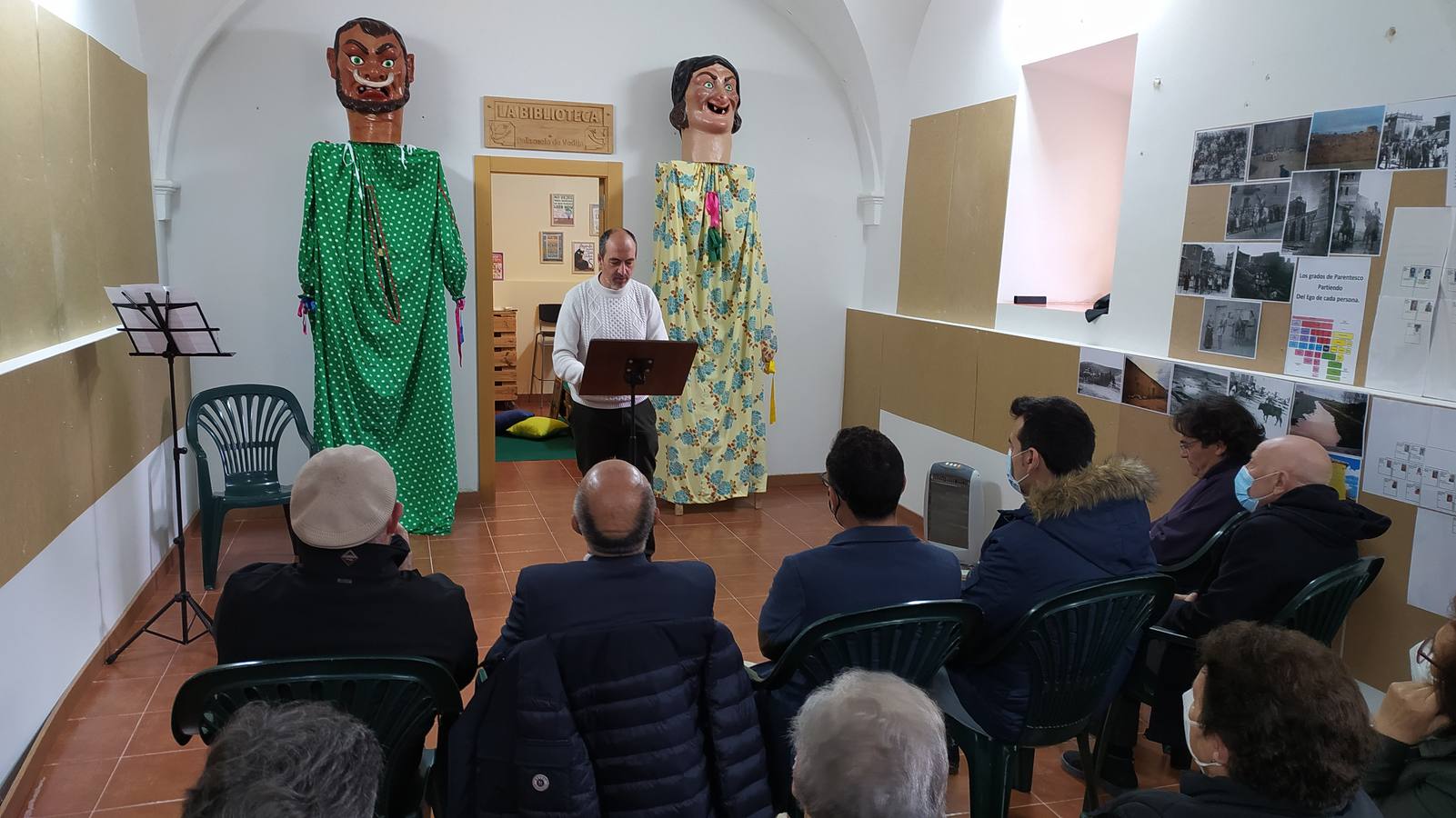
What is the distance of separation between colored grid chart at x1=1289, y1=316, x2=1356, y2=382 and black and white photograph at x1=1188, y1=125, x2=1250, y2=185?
0.64 m

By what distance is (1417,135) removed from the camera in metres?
2.91

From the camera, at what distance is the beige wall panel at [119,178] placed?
3.85 meters

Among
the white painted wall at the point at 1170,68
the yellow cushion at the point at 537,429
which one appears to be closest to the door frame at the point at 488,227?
the yellow cushion at the point at 537,429

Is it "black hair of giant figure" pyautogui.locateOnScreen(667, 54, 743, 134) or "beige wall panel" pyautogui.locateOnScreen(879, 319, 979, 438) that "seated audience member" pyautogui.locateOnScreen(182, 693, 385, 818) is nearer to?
"beige wall panel" pyautogui.locateOnScreen(879, 319, 979, 438)

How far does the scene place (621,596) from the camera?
1858 mm

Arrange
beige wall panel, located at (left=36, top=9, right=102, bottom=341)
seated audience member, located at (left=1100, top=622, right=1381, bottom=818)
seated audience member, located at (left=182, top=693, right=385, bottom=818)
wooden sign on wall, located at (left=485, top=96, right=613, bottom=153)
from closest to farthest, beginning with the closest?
seated audience member, located at (left=182, top=693, right=385, bottom=818) < seated audience member, located at (left=1100, top=622, right=1381, bottom=818) < beige wall panel, located at (left=36, top=9, right=102, bottom=341) < wooden sign on wall, located at (left=485, top=96, right=613, bottom=153)

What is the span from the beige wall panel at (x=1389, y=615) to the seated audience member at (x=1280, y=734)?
72.8 inches

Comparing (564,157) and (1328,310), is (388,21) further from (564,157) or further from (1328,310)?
(1328,310)

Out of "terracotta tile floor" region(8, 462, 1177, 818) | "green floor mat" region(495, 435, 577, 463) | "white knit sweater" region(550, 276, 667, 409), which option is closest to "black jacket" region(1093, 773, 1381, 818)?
"terracotta tile floor" region(8, 462, 1177, 818)

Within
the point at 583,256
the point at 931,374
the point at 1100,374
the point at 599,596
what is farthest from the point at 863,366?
the point at 599,596

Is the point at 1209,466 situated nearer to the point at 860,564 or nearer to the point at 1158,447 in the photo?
the point at 1158,447

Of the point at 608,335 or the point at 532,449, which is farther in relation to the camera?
the point at 532,449

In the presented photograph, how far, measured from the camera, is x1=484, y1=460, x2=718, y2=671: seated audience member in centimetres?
183

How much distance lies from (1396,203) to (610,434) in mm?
3027
